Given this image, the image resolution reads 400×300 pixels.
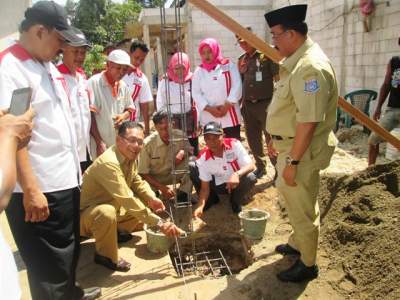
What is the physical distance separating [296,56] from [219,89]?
7.13 feet

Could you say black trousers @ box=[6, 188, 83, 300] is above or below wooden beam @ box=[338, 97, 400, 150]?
below

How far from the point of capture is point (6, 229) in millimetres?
4043

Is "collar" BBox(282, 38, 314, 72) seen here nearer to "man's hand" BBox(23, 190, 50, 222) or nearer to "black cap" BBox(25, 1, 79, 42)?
"black cap" BBox(25, 1, 79, 42)

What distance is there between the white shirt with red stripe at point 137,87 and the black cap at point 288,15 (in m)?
2.81

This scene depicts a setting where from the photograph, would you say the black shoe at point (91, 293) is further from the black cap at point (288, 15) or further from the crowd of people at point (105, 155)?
the black cap at point (288, 15)

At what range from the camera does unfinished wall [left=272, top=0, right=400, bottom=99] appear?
6801 millimetres

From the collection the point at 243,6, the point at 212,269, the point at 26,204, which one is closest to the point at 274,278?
the point at 212,269

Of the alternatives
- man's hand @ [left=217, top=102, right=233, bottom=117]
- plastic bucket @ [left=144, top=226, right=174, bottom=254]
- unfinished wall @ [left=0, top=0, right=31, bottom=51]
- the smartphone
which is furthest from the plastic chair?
the smartphone

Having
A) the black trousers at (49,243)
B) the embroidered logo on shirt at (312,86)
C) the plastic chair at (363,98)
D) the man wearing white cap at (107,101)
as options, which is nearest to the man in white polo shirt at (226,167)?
the man wearing white cap at (107,101)

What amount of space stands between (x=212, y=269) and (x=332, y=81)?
2.12 meters

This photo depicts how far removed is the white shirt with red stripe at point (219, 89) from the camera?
472 centimetres

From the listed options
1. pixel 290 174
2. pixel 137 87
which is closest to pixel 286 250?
pixel 290 174

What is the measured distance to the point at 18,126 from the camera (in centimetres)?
139

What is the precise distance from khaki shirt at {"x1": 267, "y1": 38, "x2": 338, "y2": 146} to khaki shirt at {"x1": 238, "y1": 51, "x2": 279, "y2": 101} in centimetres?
201
